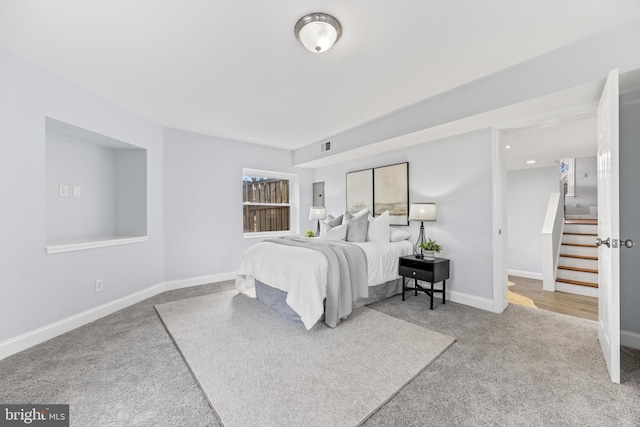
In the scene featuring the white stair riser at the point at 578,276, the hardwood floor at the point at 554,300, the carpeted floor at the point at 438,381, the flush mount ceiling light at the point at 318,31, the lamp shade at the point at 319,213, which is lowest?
the hardwood floor at the point at 554,300

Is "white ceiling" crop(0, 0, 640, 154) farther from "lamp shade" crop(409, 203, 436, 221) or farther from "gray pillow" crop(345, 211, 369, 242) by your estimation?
"gray pillow" crop(345, 211, 369, 242)

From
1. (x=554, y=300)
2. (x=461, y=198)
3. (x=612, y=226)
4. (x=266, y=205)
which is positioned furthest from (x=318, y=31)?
(x=554, y=300)

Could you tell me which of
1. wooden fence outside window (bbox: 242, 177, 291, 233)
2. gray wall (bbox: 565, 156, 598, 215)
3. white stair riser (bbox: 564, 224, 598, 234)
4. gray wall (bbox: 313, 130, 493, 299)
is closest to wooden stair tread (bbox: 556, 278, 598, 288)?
white stair riser (bbox: 564, 224, 598, 234)

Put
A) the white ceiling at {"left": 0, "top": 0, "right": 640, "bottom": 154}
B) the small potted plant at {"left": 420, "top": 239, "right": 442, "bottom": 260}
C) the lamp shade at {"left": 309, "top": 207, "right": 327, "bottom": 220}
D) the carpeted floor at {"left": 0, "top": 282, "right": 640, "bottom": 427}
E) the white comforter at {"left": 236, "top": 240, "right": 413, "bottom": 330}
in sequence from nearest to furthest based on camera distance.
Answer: the carpeted floor at {"left": 0, "top": 282, "right": 640, "bottom": 427}, the white ceiling at {"left": 0, "top": 0, "right": 640, "bottom": 154}, the white comforter at {"left": 236, "top": 240, "right": 413, "bottom": 330}, the small potted plant at {"left": 420, "top": 239, "right": 442, "bottom": 260}, the lamp shade at {"left": 309, "top": 207, "right": 327, "bottom": 220}

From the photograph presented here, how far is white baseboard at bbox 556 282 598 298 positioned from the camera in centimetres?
373

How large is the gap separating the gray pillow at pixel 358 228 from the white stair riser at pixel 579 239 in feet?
12.1

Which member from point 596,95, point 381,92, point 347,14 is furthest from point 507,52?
point 347,14

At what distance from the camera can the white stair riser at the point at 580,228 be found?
14.7ft

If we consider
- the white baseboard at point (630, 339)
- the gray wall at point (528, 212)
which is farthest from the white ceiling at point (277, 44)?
the gray wall at point (528, 212)

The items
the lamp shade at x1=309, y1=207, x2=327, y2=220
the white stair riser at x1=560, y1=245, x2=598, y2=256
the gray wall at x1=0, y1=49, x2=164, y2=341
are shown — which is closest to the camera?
the gray wall at x1=0, y1=49, x2=164, y2=341

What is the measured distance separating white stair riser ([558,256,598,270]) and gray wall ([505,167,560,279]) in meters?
0.61

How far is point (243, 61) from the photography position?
2.32 metres

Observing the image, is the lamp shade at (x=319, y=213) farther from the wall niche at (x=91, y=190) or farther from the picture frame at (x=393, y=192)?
the wall niche at (x=91, y=190)

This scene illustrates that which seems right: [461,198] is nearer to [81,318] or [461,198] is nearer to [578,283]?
[578,283]
